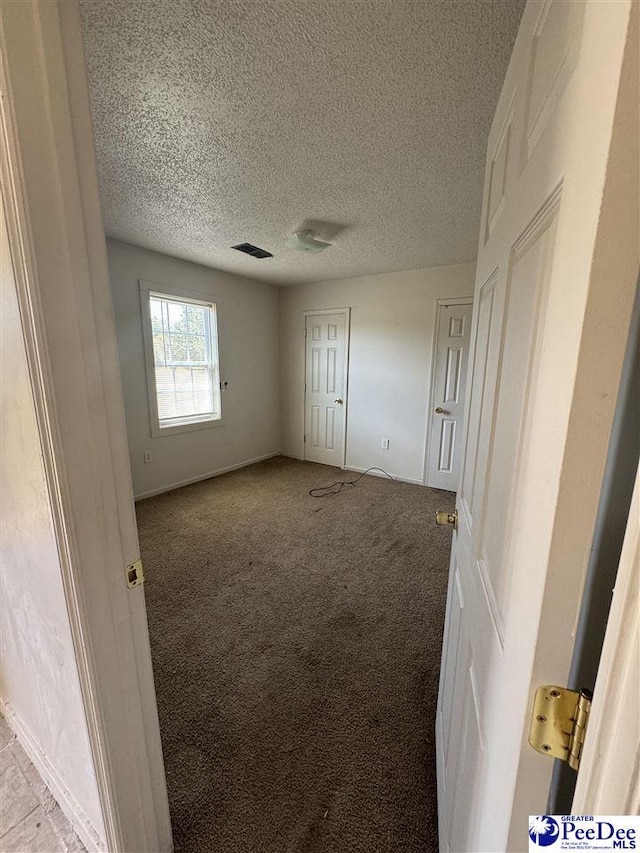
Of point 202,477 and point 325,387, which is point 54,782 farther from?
point 325,387

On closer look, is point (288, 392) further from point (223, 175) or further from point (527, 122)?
point (527, 122)

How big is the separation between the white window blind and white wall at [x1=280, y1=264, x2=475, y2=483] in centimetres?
126

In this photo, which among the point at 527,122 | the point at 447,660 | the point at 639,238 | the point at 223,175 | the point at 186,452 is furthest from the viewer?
the point at 186,452

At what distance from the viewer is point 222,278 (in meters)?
3.92

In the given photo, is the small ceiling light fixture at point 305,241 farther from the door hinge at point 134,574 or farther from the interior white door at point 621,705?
the interior white door at point 621,705

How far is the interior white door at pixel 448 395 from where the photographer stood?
3.55 m

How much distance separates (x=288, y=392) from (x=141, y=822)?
4.27 m

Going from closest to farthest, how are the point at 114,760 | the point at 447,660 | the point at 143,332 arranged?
the point at 114,760 < the point at 447,660 < the point at 143,332

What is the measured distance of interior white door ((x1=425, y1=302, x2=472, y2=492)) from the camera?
11.7 feet

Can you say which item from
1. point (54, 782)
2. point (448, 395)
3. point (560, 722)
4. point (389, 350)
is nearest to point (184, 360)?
point (389, 350)

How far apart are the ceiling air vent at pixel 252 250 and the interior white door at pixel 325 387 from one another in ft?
4.15

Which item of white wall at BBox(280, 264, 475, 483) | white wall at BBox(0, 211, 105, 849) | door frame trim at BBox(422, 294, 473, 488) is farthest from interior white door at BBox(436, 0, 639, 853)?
white wall at BBox(280, 264, 475, 483)

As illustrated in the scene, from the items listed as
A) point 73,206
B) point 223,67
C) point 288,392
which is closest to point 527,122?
point 73,206

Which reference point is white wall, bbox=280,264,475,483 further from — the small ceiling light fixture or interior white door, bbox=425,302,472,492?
the small ceiling light fixture
